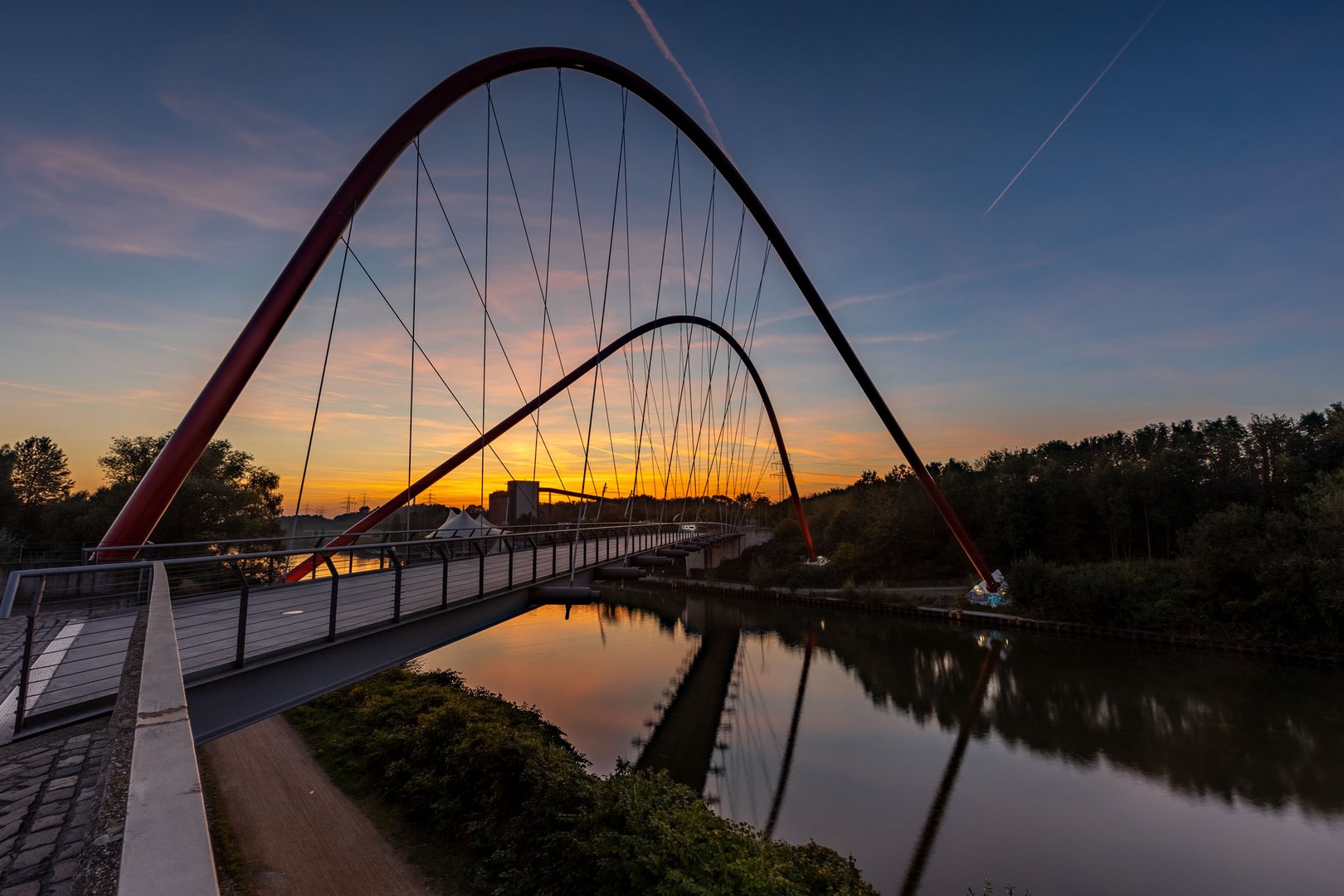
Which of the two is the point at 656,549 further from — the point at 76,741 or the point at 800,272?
the point at 76,741

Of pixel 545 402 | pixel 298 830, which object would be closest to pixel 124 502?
pixel 545 402

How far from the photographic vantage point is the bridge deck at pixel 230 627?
5.30m

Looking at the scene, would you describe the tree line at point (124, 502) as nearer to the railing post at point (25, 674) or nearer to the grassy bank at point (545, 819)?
the grassy bank at point (545, 819)

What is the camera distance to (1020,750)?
20.0m

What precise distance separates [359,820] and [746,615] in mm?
37197

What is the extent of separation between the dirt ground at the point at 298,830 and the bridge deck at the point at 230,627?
4.55 m

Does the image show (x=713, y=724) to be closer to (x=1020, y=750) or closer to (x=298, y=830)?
(x=1020, y=750)

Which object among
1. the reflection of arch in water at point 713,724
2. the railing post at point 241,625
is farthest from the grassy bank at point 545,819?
the railing post at point 241,625

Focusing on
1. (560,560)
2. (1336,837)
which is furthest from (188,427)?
(1336,837)

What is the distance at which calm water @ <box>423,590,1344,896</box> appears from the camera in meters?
13.7

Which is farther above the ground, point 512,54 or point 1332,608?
point 512,54

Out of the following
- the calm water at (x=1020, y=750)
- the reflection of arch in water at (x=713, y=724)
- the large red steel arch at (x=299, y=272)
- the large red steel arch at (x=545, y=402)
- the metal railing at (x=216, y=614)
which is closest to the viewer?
the metal railing at (x=216, y=614)

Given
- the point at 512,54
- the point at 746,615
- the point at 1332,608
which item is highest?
the point at 512,54

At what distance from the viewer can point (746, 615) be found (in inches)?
1854
